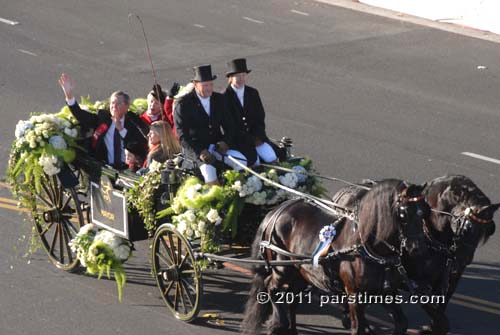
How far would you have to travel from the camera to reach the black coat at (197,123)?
33.3 feet

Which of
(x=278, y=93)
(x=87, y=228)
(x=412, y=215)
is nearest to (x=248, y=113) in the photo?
(x=87, y=228)

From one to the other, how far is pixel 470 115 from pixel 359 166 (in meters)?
2.97

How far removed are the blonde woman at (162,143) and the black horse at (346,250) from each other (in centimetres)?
155

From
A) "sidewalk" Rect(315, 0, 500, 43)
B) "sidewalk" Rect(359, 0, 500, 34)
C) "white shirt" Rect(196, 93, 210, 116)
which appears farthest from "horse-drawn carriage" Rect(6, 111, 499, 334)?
"sidewalk" Rect(359, 0, 500, 34)

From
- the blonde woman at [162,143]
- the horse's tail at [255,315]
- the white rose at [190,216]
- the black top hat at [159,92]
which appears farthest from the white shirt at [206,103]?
the horse's tail at [255,315]

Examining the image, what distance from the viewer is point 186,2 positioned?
23172mm

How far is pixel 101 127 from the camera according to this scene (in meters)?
10.9

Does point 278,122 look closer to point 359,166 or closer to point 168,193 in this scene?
point 359,166

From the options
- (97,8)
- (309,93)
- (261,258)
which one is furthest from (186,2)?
(261,258)

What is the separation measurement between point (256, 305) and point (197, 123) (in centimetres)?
197

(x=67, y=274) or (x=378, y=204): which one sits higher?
(x=378, y=204)

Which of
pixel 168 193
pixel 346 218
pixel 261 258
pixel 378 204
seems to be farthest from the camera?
pixel 168 193

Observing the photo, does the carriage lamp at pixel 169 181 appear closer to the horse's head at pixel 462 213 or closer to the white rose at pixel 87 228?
the white rose at pixel 87 228

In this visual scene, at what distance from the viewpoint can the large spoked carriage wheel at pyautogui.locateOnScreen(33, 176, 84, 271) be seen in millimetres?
10977
